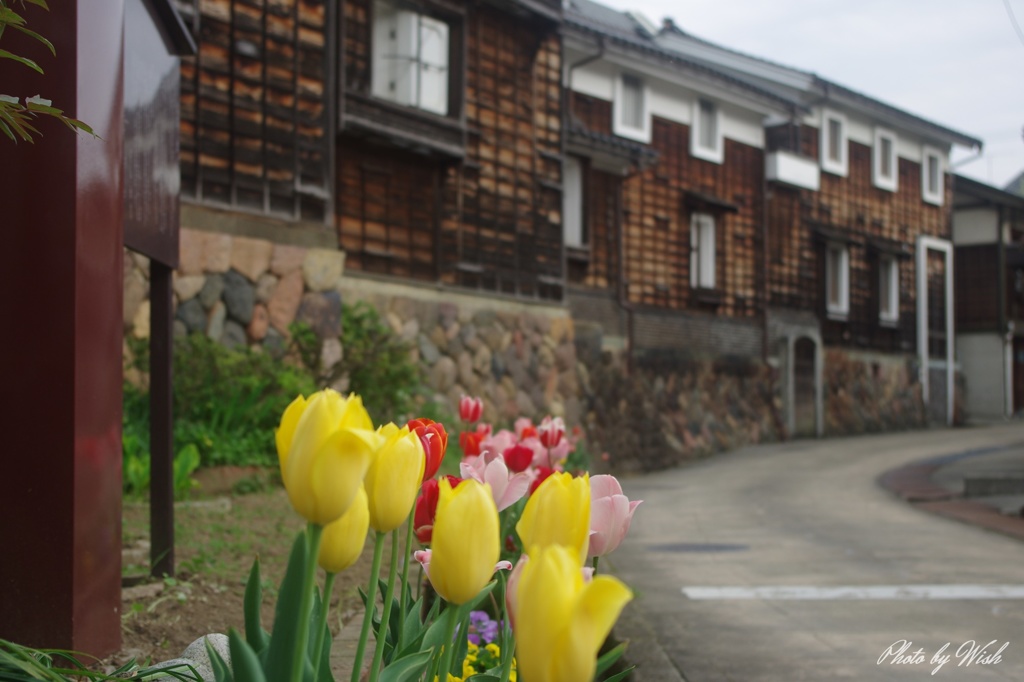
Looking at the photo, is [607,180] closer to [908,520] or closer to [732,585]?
[908,520]

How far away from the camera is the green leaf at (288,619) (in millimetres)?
1297

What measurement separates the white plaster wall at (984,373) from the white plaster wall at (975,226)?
3.21 m

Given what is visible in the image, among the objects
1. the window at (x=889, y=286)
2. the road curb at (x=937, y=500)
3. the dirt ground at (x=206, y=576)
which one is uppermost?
the window at (x=889, y=286)

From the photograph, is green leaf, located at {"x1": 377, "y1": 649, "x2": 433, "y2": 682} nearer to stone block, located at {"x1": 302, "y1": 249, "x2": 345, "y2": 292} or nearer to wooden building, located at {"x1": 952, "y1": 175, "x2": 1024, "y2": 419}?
stone block, located at {"x1": 302, "y1": 249, "x2": 345, "y2": 292}

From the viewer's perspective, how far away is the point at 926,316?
32.2 metres

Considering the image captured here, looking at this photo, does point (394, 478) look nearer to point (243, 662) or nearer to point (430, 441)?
point (243, 662)

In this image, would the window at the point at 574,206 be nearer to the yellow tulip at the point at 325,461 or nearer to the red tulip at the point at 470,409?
the red tulip at the point at 470,409

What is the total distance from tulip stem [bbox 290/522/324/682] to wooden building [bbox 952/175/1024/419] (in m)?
36.1

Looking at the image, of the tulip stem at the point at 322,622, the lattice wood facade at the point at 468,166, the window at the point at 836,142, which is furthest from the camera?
the window at the point at 836,142

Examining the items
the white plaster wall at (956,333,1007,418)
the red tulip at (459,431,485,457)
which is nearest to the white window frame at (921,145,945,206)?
the white plaster wall at (956,333,1007,418)

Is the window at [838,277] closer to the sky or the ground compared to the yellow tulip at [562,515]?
closer to the sky

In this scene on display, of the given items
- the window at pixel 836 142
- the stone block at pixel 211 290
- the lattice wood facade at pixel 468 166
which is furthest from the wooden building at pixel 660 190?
the stone block at pixel 211 290

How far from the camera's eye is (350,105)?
13.6 m

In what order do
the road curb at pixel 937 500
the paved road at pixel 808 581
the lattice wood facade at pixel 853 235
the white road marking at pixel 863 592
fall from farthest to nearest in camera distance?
the lattice wood facade at pixel 853 235 → the road curb at pixel 937 500 → the white road marking at pixel 863 592 → the paved road at pixel 808 581
